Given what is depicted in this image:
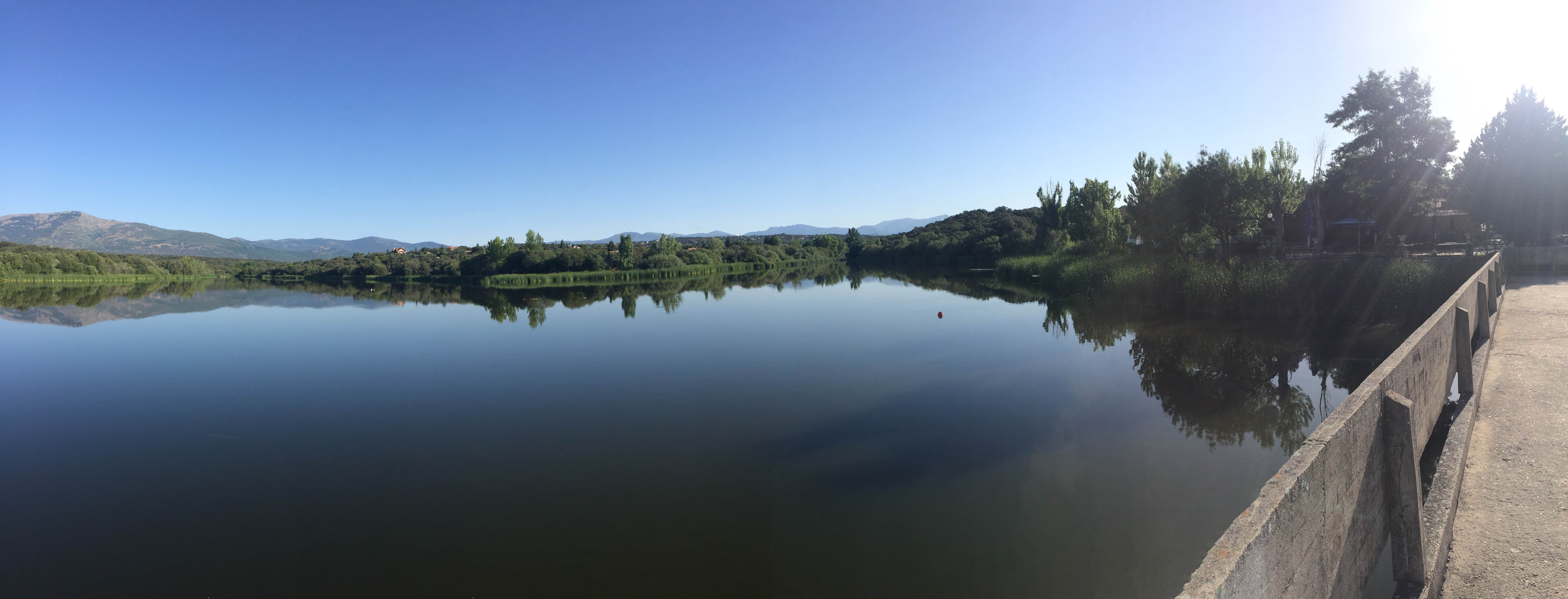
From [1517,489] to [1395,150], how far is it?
32.6 m

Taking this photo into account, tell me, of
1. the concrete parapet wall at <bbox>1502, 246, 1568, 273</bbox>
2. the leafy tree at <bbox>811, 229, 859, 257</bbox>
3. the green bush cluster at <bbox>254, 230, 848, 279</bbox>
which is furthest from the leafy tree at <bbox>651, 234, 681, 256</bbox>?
the concrete parapet wall at <bbox>1502, 246, 1568, 273</bbox>

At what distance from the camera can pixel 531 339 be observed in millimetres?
18625

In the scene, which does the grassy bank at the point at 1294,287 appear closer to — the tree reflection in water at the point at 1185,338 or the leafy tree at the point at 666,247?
the tree reflection in water at the point at 1185,338

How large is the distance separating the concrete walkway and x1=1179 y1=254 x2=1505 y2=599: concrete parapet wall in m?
0.17

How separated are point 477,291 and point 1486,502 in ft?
174

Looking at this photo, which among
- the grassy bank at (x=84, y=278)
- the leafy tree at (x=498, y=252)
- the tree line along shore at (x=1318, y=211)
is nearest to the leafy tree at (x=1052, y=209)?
the tree line along shore at (x=1318, y=211)

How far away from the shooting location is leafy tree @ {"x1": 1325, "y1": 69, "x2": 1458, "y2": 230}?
26.4 meters

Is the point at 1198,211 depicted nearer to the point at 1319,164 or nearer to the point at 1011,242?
the point at 1319,164

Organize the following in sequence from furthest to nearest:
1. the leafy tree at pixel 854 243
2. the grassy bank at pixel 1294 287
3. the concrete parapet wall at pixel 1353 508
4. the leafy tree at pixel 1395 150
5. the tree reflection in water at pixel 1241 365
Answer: the leafy tree at pixel 854 243 → the leafy tree at pixel 1395 150 → the grassy bank at pixel 1294 287 → the tree reflection in water at pixel 1241 365 → the concrete parapet wall at pixel 1353 508

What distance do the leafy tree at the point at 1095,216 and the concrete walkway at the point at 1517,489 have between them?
2908 cm

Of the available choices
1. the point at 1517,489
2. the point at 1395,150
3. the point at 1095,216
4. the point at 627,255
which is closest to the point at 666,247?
the point at 627,255

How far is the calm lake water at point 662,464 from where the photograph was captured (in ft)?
17.0

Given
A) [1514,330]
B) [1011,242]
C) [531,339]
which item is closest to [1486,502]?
[1514,330]

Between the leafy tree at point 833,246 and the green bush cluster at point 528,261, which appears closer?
the green bush cluster at point 528,261
